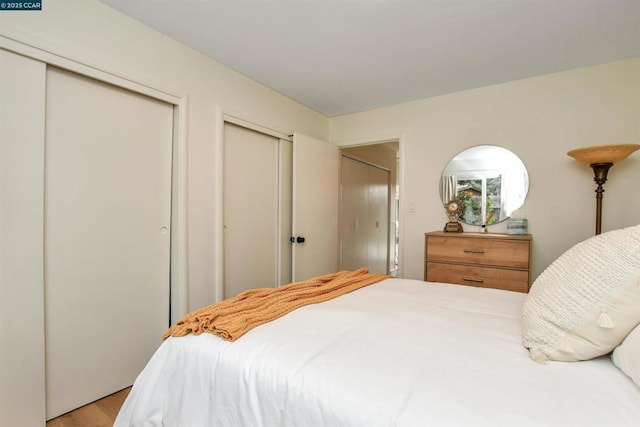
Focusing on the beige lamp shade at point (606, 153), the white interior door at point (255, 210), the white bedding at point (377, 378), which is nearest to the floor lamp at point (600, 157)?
the beige lamp shade at point (606, 153)

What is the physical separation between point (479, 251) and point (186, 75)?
2705 millimetres

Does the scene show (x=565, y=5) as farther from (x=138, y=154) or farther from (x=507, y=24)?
(x=138, y=154)

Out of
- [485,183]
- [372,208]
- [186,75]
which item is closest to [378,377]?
[186,75]

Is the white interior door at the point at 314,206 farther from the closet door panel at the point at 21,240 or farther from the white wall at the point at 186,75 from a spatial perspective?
the closet door panel at the point at 21,240

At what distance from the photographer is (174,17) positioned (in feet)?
6.30

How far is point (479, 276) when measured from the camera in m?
2.54

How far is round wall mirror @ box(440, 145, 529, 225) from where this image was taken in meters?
2.80

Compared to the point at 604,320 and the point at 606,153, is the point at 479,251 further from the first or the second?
the point at 604,320

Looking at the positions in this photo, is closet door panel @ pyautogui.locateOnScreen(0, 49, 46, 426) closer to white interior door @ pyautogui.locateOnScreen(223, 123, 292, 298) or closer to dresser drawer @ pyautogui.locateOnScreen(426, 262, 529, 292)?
white interior door @ pyautogui.locateOnScreen(223, 123, 292, 298)

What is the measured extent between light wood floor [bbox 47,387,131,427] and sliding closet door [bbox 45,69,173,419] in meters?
0.04

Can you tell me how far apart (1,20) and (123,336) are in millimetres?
1827

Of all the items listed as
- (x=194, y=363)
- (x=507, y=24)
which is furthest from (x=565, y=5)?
(x=194, y=363)

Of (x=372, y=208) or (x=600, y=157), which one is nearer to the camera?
(x=600, y=157)

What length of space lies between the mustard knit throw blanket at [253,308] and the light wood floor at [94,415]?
97 cm
